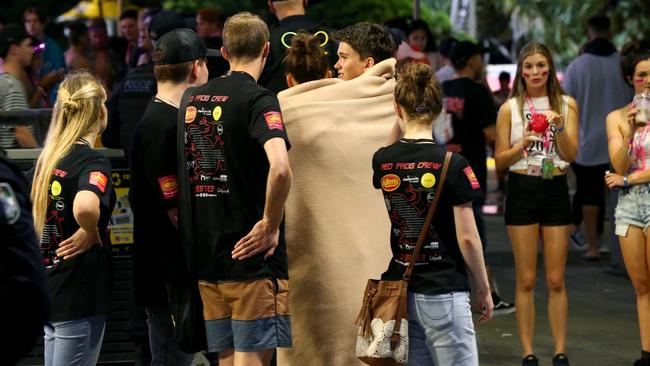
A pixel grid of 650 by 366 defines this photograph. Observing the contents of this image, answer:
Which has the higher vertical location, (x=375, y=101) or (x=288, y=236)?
(x=375, y=101)

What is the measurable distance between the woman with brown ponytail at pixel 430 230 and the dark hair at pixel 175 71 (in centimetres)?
126

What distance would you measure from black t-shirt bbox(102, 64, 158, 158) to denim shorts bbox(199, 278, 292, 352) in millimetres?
2376

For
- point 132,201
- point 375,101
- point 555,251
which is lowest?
point 555,251

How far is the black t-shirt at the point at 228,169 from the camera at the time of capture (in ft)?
19.9

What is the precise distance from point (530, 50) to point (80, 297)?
3.73 metres

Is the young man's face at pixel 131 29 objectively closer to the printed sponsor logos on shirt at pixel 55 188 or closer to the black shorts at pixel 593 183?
the black shorts at pixel 593 183

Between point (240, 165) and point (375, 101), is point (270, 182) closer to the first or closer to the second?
point (240, 165)

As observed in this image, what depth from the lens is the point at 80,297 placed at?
5.91m

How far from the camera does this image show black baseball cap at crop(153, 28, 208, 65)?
6547 millimetres

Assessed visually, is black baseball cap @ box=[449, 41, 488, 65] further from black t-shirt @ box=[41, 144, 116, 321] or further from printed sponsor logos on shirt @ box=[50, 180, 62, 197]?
printed sponsor logos on shirt @ box=[50, 180, 62, 197]

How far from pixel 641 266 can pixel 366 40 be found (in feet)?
8.47

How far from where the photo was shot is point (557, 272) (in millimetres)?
8375

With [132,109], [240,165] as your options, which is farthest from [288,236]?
[132,109]

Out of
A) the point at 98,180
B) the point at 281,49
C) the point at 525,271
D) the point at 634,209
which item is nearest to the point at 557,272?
the point at 525,271
